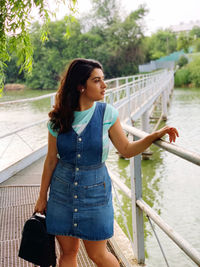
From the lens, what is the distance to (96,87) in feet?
5.46

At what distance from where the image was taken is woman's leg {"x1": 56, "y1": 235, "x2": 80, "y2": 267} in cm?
172

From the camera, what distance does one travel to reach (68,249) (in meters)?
1.75

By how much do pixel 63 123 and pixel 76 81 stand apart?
0.21m

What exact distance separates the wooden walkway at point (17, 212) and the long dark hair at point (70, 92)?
1152 millimetres

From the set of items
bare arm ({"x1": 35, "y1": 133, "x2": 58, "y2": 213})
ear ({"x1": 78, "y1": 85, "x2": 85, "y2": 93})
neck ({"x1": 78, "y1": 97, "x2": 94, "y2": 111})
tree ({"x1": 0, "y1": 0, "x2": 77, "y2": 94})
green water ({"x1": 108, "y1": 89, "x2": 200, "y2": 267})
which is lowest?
green water ({"x1": 108, "y1": 89, "x2": 200, "y2": 267})

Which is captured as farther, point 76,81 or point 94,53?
point 94,53

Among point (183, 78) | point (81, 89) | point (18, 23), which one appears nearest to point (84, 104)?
point (81, 89)

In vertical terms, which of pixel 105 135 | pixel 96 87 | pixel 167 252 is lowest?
pixel 167 252

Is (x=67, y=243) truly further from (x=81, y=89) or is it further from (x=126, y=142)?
(x=81, y=89)

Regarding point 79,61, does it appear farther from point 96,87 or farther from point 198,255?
point 198,255

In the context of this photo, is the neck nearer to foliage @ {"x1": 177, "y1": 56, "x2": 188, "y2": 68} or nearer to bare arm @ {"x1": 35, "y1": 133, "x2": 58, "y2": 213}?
bare arm @ {"x1": 35, "y1": 133, "x2": 58, "y2": 213}

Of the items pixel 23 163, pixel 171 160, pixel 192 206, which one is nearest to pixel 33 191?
pixel 23 163

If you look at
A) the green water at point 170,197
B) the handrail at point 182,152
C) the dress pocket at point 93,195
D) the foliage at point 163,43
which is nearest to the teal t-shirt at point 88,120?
the dress pocket at point 93,195

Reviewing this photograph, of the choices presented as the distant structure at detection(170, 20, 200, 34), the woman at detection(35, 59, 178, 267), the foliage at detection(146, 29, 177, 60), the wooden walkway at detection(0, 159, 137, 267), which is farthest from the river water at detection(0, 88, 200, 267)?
the distant structure at detection(170, 20, 200, 34)
